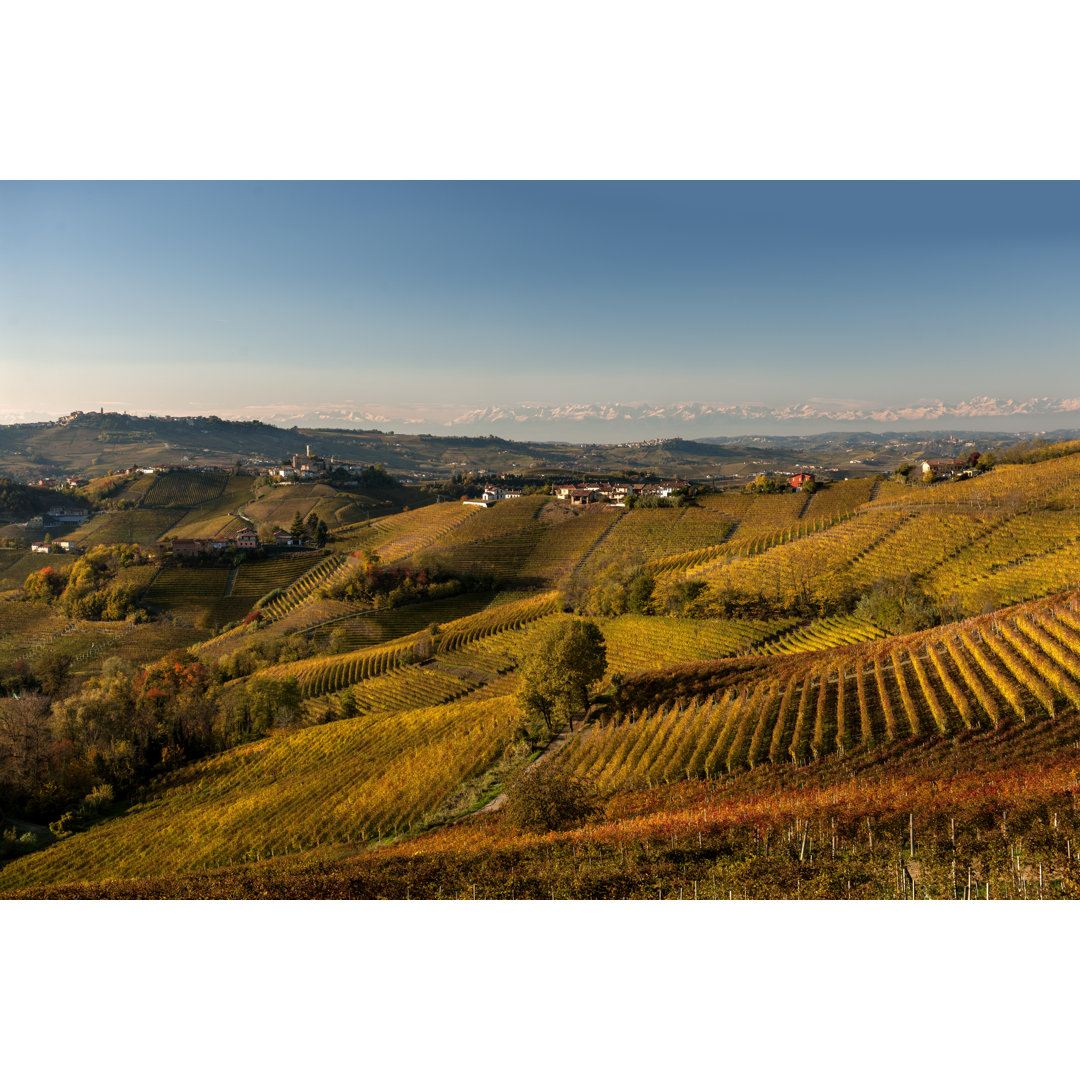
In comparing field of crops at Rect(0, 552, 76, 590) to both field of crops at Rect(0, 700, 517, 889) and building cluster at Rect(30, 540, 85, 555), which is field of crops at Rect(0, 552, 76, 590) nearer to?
building cluster at Rect(30, 540, 85, 555)

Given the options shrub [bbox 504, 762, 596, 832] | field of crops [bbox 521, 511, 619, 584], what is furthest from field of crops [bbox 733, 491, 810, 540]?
shrub [bbox 504, 762, 596, 832]

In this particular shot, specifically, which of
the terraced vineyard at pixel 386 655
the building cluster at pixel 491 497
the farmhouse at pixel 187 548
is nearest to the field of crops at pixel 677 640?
the terraced vineyard at pixel 386 655

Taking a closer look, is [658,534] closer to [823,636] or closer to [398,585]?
[398,585]

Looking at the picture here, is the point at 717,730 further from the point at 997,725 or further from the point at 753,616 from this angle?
the point at 753,616

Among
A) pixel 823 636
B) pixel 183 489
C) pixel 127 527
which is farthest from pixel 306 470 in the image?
pixel 823 636

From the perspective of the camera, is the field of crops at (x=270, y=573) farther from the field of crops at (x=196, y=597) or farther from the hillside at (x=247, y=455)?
the hillside at (x=247, y=455)

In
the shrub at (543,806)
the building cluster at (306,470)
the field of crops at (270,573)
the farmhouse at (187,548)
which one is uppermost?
the building cluster at (306,470)
